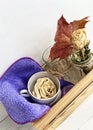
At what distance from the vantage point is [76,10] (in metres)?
0.82

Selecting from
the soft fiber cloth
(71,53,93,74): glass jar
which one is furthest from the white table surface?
(71,53,93,74): glass jar

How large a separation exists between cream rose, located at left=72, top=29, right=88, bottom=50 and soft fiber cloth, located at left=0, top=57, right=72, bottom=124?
146mm

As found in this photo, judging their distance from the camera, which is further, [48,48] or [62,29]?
[48,48]

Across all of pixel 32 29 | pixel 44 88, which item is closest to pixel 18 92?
pixel 44 88

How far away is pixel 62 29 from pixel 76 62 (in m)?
0.11

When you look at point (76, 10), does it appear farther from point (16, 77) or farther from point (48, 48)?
point (16, 77)

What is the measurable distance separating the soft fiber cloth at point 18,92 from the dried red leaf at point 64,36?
9cm

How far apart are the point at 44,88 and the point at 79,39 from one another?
171mm

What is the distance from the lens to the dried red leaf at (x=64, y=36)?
0.70m

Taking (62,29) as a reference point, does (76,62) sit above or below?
below

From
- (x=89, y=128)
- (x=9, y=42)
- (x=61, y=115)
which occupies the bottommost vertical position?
(x=89, y=128)

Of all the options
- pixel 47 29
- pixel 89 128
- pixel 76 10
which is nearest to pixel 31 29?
pixel 47 29

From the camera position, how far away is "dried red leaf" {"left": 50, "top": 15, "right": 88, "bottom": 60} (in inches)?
27.5

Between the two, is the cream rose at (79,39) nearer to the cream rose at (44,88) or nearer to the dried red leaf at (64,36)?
the dried red leaf at (64,36)
